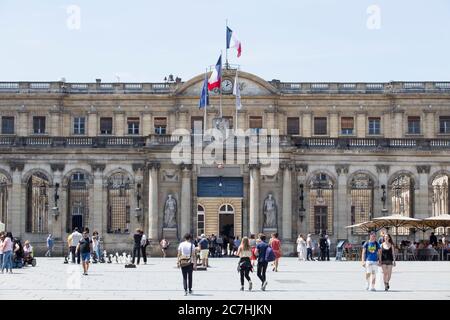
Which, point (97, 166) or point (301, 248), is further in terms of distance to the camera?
point (97, 166)

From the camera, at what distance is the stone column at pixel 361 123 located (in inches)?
3027

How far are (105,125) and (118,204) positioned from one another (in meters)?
6.74

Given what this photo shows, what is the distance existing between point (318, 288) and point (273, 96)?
43936 mm

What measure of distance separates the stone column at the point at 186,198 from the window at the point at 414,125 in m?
19.9

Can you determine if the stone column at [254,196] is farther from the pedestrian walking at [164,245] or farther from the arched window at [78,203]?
the arched window at [78,203]

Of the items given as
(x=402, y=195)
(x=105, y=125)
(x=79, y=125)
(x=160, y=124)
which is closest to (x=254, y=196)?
(x=160, y=124)

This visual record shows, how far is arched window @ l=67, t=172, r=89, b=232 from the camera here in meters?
67.3

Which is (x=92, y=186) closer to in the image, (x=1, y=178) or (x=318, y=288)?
(x=1, y=178)

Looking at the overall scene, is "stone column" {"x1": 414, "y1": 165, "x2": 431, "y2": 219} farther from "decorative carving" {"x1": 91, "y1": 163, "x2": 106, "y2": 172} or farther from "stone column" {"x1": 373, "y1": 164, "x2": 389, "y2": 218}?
"decorative carving" {"x1": 91, "y1": 163, "x2": 106, "y2": 172}

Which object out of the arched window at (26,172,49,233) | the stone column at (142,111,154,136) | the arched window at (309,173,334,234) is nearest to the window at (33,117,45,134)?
the arched window at (26,172,49,233)

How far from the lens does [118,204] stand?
74.2m

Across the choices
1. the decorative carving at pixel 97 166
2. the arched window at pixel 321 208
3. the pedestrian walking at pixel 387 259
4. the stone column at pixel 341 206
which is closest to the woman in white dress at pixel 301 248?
the stone column at pixel 341 206

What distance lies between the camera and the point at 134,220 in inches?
2611

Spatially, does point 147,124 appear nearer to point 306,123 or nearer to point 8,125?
point 8,125
